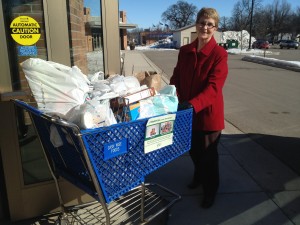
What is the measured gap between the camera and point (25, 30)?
276 cm

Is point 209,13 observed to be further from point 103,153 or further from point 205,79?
point 103,153

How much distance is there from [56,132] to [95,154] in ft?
1.11

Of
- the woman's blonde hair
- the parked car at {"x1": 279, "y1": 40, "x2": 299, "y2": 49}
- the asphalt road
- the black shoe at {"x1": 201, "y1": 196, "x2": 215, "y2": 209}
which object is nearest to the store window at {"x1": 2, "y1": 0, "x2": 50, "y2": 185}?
the woman's blonde hair

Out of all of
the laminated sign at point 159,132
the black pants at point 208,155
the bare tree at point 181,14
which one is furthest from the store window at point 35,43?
the bare tree at point 181,14

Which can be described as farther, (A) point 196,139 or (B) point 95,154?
(A) point 196,139

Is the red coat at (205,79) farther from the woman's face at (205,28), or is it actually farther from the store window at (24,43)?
the store window at (24,43)

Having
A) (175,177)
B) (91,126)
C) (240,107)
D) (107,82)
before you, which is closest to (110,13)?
(107,82)

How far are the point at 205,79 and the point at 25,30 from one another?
1695 mm

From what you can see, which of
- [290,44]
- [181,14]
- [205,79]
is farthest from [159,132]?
[181,14]

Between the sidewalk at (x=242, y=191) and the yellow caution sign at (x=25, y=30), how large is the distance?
7.17ft

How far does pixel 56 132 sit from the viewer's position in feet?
6.76

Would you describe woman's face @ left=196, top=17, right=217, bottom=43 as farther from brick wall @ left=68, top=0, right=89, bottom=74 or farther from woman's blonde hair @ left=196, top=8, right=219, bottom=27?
brick wall @ left=68, top=0, right=89, bottom=74

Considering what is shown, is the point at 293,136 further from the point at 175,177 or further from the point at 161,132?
the point at 161,132

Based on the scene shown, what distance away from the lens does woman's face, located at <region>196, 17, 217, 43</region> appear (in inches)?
112
